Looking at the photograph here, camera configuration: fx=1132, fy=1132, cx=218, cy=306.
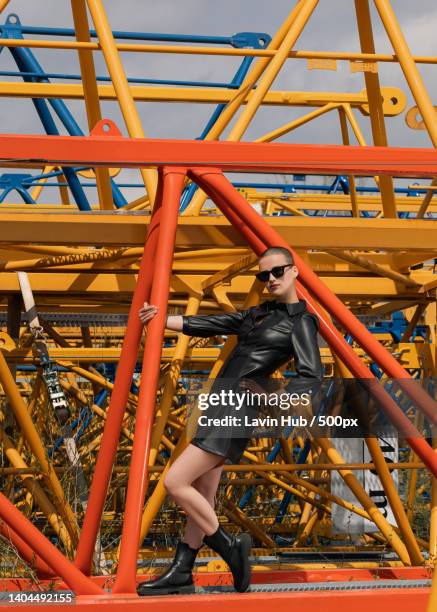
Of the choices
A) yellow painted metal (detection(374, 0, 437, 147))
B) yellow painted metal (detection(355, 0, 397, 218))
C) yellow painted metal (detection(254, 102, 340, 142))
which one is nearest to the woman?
yellow painted metal (detection(374, 0, 437, 147))

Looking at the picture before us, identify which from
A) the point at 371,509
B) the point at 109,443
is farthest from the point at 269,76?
the point at 109,443

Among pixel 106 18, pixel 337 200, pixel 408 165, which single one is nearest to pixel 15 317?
pixel 106 18

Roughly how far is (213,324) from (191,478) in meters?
0.84

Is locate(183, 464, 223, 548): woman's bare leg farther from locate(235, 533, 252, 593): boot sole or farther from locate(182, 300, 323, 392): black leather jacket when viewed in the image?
locate(182, 300, 323, 392): black leather jacket

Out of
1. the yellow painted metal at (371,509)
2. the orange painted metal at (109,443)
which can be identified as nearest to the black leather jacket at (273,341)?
the orange painted metal at (109,443)

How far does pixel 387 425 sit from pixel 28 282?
4.15 m

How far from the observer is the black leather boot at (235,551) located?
532 cm

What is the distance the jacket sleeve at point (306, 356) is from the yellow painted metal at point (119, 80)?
8.40ft

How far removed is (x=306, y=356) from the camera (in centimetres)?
516

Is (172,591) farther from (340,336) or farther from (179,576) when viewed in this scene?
(340,336)

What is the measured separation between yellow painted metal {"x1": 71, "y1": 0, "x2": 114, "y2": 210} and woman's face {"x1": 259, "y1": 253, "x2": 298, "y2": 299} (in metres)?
4.19

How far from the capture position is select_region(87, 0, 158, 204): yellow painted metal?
25.9 feet

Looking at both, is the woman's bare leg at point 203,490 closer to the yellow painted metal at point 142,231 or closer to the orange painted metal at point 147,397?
the orange painted metal at point 147,397

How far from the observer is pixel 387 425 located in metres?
5.81
